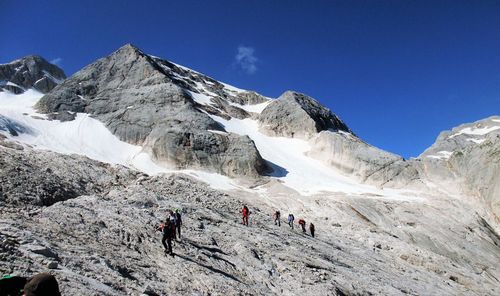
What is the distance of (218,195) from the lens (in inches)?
1620

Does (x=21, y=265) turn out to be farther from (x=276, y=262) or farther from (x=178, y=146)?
(x=178, y=146)

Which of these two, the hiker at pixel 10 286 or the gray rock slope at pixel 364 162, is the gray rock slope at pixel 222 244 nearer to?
the hiker at pixel 10 286

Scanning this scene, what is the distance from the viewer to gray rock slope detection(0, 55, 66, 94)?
96188mm

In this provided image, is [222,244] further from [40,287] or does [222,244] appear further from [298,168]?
[298,168]

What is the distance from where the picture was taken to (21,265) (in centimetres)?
1366

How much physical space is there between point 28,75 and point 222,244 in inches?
3757

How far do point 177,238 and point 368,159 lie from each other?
49.8m

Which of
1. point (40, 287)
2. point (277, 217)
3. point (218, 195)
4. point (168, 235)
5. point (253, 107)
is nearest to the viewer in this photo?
point (40, 287)

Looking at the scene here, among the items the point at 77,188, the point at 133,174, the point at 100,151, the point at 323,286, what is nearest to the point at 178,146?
the point at 100,151

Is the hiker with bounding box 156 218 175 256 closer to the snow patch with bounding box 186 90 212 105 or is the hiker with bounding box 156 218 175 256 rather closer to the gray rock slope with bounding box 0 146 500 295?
the gray rock slope with bounding box 0 146 500 295

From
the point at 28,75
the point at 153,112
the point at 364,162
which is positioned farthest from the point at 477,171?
the point at 28,75

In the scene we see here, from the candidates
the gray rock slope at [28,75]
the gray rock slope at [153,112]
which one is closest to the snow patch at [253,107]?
the gray rock slope at [153,112]

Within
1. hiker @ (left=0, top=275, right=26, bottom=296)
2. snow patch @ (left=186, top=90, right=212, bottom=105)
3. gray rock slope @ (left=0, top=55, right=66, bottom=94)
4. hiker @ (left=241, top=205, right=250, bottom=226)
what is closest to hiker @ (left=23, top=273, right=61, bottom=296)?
hiker @ (left=0, top=275, right=26, bottom=296)

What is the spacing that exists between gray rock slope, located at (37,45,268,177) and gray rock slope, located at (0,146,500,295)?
47.7ft
